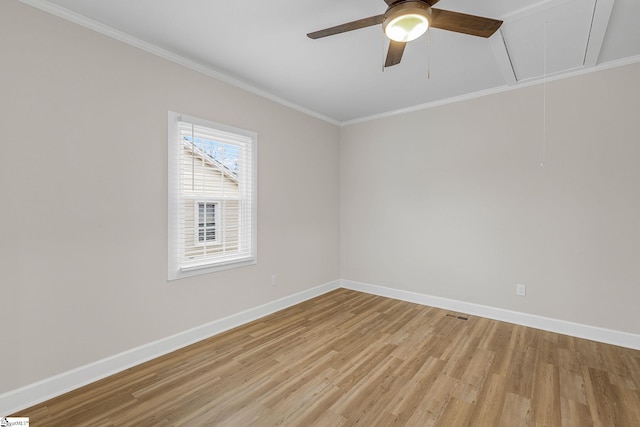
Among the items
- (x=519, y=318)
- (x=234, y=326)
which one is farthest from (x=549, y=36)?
(x=234, y=326)

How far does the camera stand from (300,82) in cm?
340

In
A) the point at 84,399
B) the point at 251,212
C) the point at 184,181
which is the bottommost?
the point at 84,399

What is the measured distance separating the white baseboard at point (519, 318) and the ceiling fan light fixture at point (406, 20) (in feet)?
11.0

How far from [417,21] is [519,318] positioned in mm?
3451

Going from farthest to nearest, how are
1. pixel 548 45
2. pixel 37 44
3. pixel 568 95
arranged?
pixel 568 95 → pixel 548 45 → pixel 37 44

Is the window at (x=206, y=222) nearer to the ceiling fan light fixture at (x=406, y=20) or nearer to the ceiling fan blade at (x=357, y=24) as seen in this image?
the ceiling fan blade at (x=357, y=24)

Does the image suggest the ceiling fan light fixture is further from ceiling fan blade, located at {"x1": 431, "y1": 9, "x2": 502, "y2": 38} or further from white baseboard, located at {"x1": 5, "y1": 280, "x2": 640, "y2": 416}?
white baseboard, located at {"x1": 5, "y1": 280, "x2": 640, "y2": 416}

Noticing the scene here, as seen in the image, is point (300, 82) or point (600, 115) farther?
point (300, 82)

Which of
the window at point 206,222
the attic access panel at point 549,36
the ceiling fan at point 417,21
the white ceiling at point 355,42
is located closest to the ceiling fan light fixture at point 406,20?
the ceiling fan at point 417,21

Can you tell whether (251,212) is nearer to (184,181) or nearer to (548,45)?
(184,181)

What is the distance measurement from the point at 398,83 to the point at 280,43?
153cm

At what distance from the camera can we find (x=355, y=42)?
2547mm

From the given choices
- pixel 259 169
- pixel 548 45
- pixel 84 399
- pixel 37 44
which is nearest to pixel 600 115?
pixel 548 45

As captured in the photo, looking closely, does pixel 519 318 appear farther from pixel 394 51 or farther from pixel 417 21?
pixel 417 21
